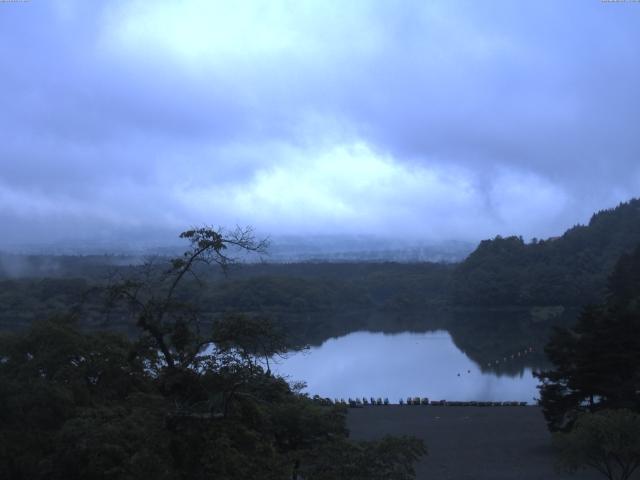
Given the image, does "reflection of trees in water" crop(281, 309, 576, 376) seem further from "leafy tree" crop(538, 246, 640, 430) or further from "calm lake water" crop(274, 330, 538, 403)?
"leafy tree" crop(538, 246, 640, 430)

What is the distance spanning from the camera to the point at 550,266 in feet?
174

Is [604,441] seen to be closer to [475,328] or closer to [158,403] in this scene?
[158,403]

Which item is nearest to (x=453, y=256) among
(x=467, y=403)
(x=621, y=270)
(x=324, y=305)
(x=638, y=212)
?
(x=638, y=212)

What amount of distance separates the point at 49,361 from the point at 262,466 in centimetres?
250

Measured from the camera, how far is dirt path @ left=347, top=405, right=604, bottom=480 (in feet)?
36.2

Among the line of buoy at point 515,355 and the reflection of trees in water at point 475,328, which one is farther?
the reflection of trees in water at point 475,328

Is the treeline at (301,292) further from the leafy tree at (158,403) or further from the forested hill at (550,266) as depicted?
the leafy tree at (158,403)

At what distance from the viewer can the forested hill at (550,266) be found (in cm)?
5003

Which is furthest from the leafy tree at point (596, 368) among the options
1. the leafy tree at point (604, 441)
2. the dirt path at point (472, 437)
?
the leafy tree at point (604, 441)

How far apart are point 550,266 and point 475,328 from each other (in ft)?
47.4

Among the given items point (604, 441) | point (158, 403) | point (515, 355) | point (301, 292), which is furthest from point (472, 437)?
point (301, 292)

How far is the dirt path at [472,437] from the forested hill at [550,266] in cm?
3322

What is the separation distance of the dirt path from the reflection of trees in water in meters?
9.99

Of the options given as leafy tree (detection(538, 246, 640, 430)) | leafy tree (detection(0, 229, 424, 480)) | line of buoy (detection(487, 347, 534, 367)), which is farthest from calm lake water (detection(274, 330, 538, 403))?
leafy tree (detection(0, 229, 424, 480))
